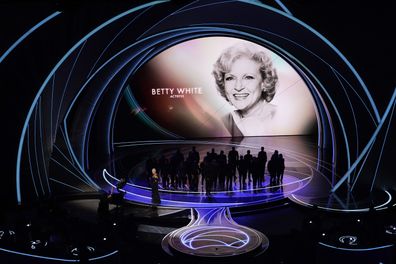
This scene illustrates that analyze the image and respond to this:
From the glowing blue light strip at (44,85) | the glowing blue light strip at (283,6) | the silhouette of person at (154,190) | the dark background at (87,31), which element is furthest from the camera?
the silhouette of person at (154,190)

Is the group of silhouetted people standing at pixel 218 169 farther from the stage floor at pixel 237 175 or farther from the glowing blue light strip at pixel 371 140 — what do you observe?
the glowing blue light strip at pixel 371 140

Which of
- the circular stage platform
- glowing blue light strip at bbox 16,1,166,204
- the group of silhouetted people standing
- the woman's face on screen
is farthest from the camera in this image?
the woman's face on screen

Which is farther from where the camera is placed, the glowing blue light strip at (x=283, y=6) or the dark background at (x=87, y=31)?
the glowing blue light strip at (x=283, y=6)

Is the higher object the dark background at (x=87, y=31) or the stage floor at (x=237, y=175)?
the dark background at (x=87, y=31)

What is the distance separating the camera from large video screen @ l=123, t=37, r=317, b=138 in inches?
878

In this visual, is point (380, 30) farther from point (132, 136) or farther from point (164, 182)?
point (132, 136)

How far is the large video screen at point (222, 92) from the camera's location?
73.2 ft

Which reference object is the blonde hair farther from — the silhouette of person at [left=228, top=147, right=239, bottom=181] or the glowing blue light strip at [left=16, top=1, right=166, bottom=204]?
the glowing blue light strip at [left=16, top=1, right=166, bottom=204]

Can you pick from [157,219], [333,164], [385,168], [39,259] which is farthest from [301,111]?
[39,259]

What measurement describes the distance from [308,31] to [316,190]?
15.8ft

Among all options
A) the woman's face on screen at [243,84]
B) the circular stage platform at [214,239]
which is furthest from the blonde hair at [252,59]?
the circular stage platform at [214,239]

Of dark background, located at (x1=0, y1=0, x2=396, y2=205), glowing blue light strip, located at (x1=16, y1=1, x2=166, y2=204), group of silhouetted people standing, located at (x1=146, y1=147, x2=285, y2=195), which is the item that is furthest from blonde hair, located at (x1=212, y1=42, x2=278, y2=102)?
glowing blue light strip, located at (x1=16, y1=1, x2=166, y2=204)

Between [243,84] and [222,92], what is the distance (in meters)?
1.20

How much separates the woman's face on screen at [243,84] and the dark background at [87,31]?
35.5 ft
